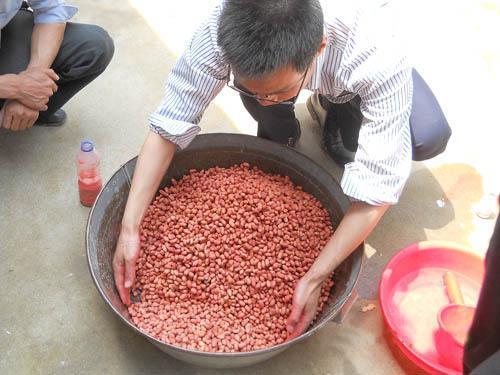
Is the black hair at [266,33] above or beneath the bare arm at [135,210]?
above

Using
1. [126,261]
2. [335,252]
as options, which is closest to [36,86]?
[126,261]

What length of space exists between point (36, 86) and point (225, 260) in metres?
0.89

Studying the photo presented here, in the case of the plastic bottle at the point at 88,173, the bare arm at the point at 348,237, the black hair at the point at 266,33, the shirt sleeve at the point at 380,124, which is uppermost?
the black hair at the point at 266,33

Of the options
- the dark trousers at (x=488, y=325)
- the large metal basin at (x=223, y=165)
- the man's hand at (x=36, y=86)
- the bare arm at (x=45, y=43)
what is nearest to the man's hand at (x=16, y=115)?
the man's hand at (x=36, y=86)

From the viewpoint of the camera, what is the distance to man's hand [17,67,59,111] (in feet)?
5.89

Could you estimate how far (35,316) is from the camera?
162 cm

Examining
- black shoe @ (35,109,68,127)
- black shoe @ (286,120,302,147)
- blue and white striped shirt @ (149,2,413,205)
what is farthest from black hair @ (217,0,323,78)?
black shoe @ (35,109,68,127)

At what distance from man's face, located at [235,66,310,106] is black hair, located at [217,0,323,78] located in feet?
0.07

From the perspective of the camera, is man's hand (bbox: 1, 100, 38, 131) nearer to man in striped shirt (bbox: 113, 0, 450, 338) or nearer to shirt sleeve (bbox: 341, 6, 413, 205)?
man in striped shirt (bbox: 113, 0, 450, 338)

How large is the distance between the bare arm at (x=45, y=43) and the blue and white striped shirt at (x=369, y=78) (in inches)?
26.9

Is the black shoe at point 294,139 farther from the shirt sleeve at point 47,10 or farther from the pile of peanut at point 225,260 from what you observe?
the shirt sleeve at point 47,10

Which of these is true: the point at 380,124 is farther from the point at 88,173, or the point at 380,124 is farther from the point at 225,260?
the point at 88,173

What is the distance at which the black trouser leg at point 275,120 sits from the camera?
1.84 metres

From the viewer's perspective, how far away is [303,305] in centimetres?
140
